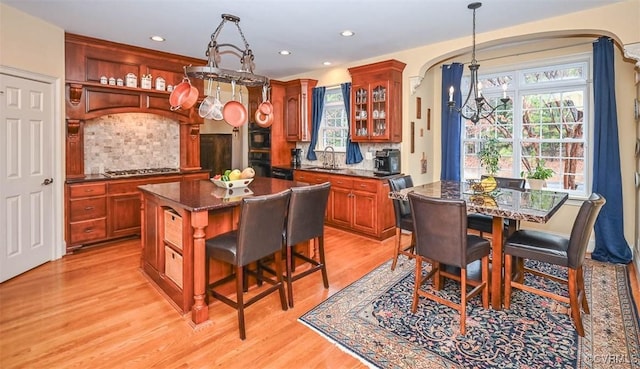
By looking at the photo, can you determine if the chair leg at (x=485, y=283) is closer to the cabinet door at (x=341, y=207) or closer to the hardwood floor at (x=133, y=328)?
the hardwood floor at (x=133, y=328)

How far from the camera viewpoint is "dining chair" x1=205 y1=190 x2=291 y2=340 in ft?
7.70

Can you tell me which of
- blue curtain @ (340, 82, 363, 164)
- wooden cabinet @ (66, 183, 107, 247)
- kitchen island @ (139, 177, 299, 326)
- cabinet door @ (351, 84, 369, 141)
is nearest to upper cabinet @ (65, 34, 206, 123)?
wooden cabinet @ (66, 183, 107, 247)

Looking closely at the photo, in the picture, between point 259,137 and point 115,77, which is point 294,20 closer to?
point 115,77

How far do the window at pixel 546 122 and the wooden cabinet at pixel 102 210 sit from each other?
4855mm

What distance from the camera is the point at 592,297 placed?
290 centimetres

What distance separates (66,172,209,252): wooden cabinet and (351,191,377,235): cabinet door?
9.18 feet

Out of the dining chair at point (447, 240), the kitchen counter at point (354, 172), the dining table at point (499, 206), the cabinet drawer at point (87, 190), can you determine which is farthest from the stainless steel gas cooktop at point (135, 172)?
the dining chair at point (447, 240)

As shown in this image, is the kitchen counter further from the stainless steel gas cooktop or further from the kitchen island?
the stainless steel gas cooktop

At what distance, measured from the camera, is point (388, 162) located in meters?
4.79

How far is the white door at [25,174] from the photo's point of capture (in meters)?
3.27

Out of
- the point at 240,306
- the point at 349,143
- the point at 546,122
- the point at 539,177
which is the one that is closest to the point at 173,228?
the point at 240,306

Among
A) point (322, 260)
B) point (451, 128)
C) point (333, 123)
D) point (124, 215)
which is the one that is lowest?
point (322, 260)

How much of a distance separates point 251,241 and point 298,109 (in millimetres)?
4068

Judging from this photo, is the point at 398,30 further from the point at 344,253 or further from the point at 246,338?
the point at 246,338
